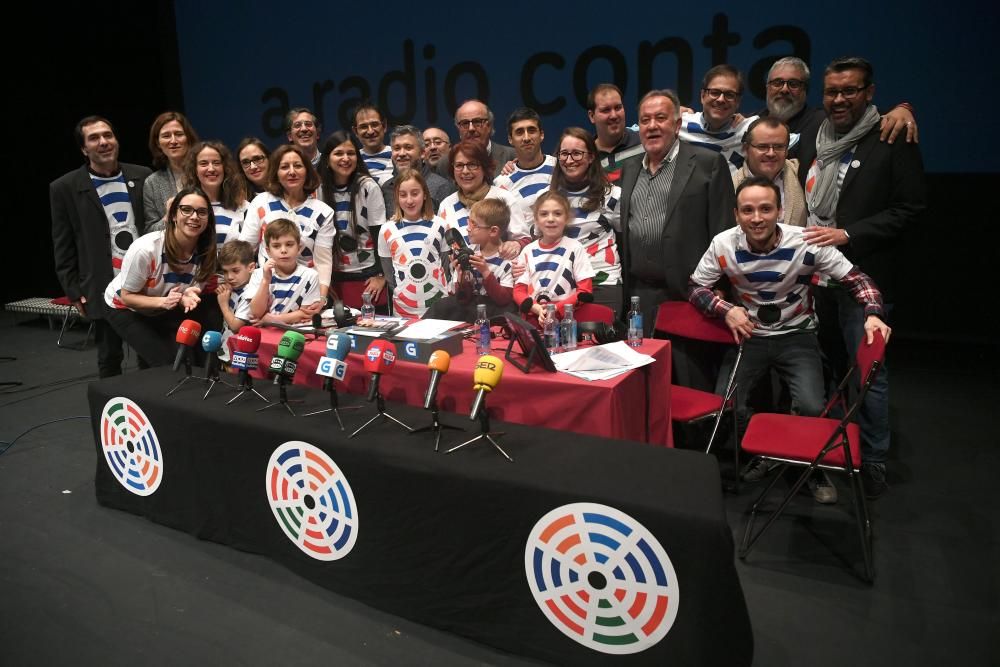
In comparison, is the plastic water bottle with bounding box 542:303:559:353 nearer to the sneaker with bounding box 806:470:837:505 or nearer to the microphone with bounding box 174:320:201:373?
the sneaker with bounding box 806:470:837:505

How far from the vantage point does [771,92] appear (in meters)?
3.88

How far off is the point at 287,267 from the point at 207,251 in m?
0.52

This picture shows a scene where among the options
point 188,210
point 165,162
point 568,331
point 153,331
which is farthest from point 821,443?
point 165,162

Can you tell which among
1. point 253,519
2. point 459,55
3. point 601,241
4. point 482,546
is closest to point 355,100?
point 459,55

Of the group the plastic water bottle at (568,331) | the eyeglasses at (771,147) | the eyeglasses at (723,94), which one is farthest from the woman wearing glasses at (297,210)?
the eyeglasses at (771,147)

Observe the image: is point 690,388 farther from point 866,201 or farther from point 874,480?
point 866,201

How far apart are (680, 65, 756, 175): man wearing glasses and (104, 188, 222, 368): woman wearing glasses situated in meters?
2.68

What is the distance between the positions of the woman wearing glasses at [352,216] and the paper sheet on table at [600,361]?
5.90 ft

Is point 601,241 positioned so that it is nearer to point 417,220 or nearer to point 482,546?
point 417,220

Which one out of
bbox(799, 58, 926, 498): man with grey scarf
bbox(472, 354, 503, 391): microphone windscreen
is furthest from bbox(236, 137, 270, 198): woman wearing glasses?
bbox(799, 58, 926, 498): man with grey scarf

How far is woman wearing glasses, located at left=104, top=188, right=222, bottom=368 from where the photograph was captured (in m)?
3.57

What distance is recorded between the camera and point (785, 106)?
Result: 12.8 ft

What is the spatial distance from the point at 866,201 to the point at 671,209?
2.95 ft

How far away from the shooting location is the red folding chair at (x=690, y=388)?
3.06 m
